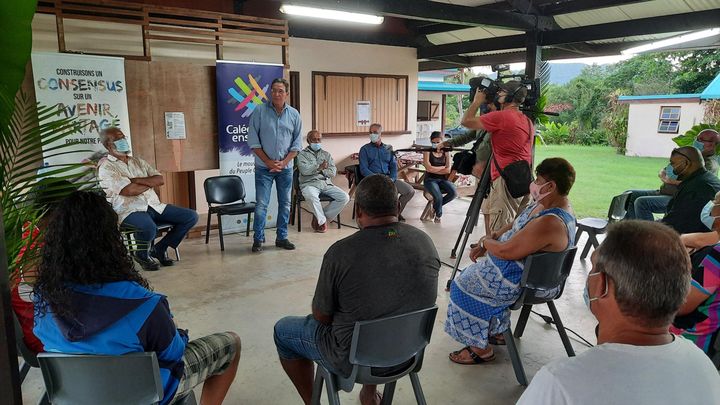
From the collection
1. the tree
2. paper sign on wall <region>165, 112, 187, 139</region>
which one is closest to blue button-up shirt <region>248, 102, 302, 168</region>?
paper sign on wall <region>165, 112, 187, 139</region>

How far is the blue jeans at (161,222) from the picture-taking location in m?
4.21

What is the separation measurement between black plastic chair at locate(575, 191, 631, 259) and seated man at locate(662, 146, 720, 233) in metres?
0.64

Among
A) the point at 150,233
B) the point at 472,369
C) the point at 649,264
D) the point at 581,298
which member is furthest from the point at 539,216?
the point at 150,233

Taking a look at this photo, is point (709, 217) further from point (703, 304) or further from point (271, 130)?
point (271, 130)

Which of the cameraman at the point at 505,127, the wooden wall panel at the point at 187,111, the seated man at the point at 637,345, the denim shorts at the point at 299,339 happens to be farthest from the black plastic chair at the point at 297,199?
the seated man at the point at 637,345

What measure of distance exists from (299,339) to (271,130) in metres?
3.26

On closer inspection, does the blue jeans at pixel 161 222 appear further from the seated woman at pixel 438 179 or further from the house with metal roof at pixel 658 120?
the house with metal roof at pixel 658 120

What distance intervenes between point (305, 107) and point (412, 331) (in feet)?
18.4

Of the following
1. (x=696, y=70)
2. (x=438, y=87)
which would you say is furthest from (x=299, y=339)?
(x=696, y=70)

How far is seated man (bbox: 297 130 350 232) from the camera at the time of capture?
5699 mm

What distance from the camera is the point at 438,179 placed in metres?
6.29

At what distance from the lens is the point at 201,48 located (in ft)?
18.8

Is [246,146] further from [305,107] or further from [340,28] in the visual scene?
[340,28]

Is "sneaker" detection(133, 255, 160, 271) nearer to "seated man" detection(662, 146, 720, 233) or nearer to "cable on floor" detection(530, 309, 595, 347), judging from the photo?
"cable on floor" detection(530, 309, 595, 347)
